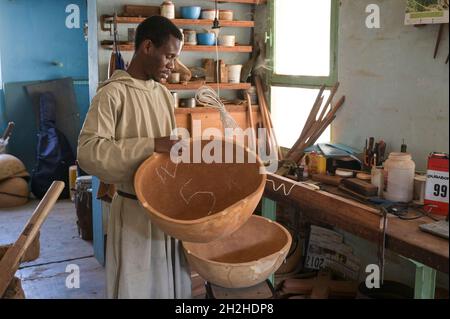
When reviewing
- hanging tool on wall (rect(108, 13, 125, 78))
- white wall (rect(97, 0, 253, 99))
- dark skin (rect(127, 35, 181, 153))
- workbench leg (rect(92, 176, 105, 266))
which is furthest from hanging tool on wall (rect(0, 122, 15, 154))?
dark skin (rect(127, 35, 181, 153))

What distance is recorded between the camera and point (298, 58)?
3.20 metres

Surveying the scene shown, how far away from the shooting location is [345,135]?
110 inches

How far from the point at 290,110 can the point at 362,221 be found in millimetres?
1595

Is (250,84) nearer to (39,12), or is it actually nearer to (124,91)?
(124,91)

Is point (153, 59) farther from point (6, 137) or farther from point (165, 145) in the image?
point (6, 137)

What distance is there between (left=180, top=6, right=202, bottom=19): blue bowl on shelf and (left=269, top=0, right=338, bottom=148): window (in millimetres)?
495

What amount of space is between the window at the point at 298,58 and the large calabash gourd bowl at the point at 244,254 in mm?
1365

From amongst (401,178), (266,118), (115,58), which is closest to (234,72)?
(266,118)

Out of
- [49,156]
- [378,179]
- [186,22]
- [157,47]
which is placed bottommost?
[49,156]

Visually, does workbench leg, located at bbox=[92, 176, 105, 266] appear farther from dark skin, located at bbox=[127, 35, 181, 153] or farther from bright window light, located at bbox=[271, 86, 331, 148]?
dark skin, located at bbox=[127, 35, 181, 153]

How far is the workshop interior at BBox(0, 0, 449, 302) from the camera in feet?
4.70

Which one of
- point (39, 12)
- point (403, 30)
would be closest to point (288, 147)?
point (403, 30)

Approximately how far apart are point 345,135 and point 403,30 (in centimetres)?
66

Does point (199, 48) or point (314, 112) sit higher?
point (199, 48)
